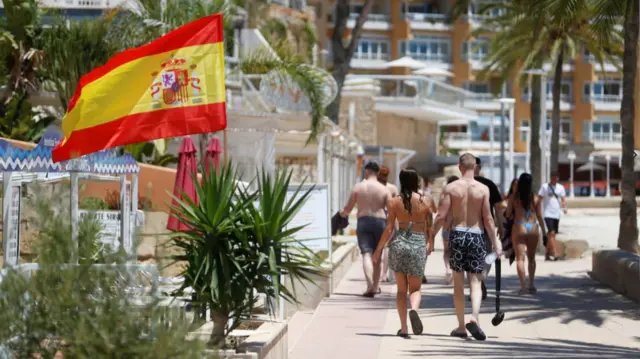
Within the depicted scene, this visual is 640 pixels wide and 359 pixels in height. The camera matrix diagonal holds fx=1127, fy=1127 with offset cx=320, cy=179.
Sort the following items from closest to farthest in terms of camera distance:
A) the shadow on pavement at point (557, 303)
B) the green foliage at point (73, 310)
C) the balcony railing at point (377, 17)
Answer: the green foliage at point (73, 310)
the shadow on pavement at point (557, 303)
the balcony railing at point (377, 17)

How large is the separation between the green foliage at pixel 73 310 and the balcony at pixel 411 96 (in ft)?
155

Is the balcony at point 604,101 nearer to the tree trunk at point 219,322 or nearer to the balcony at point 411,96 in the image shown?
the balcony at point 411,96

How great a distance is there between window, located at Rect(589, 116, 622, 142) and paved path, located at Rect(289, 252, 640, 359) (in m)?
72.9

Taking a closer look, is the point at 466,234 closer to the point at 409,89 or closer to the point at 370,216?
the point at 370,216

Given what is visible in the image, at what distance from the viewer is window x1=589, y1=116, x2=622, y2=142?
86875 mm

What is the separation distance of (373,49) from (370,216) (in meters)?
70.7

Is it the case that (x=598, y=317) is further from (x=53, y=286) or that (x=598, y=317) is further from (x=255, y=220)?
(x=53, y=286)

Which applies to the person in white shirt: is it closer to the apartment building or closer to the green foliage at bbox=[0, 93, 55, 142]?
the green foliage at bbox=[0, 93, 55, 142]

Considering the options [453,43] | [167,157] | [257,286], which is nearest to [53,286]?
[257,286]

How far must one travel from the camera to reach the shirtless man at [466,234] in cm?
1073

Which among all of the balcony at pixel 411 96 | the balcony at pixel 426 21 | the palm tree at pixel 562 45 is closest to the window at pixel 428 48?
the balcony at pixel 426 21

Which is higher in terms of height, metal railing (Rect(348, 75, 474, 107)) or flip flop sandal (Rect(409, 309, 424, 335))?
metal railing (Rect(348, 75, 474, 107))

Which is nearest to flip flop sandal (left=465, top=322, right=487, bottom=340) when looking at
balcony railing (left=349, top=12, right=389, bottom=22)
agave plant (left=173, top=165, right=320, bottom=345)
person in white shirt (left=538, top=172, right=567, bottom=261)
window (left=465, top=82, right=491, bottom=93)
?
agave plant (left=173, top=165, right=320, bottom=345)

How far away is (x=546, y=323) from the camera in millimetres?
12016
